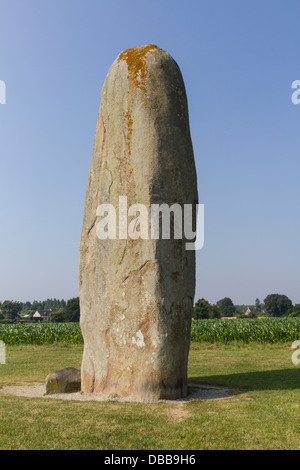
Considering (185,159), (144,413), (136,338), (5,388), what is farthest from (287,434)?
(5,388)

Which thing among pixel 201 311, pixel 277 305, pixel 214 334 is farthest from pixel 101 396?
pixel 277 305

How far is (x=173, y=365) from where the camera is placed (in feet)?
28.4

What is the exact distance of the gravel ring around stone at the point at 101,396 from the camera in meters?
8.61

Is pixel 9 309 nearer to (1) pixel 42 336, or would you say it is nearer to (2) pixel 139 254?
(1) pixel 42 336

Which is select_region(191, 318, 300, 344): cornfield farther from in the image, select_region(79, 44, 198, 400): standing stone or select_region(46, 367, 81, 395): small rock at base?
select_region(79, 44, 198, 400): standing stone

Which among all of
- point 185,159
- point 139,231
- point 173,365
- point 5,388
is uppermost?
point 185,159

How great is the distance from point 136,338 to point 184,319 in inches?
41.8

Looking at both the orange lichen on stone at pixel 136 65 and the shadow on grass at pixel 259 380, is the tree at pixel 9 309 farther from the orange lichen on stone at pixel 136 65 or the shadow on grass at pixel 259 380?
the orange lichen on stone at pixel 136 65

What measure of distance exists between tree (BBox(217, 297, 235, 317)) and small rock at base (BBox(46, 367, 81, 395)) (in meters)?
113

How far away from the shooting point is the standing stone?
857 centimetres

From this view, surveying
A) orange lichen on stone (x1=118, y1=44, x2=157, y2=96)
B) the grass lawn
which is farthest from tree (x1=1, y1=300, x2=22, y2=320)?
orange lichen on stone (x1=118, y1=44, x2=157, y2=96)

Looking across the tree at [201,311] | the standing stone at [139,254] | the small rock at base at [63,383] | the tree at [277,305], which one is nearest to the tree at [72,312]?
the tree at [201,311]

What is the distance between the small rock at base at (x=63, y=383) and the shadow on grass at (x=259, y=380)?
10.7 feet
